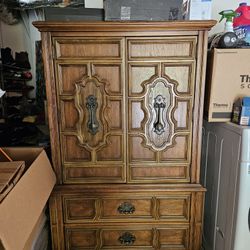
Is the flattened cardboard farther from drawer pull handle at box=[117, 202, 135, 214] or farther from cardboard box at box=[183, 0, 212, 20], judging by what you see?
cardboard box at box=[183, 0, 212, 20]

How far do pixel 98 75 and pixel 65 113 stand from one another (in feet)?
0.93

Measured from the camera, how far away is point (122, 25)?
3.68ft

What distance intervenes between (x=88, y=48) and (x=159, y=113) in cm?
52

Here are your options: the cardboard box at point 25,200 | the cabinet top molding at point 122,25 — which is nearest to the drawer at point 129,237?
the cardboard box at point 25,200

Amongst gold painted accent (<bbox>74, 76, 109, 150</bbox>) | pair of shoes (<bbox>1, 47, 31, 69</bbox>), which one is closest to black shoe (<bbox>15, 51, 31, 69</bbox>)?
pair of shoes (<bbox>1, 47, 31, 69</bbox>)

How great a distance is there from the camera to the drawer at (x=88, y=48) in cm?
117

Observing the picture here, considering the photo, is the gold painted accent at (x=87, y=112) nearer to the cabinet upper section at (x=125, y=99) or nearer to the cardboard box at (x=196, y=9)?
the cabinet upper section at (x=125, y=99)

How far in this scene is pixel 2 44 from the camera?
5.35ft

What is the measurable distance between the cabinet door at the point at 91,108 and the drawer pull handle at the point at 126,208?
0.17 meters

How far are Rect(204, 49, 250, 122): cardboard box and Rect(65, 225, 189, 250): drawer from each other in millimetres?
735

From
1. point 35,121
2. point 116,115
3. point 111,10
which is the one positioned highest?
point 111,10

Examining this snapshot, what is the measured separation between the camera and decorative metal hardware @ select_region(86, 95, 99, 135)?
1226 millimetres

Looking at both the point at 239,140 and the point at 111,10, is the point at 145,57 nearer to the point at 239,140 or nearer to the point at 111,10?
the point at 111,10

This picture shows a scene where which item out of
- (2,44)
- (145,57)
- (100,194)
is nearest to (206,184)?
(100,194)
